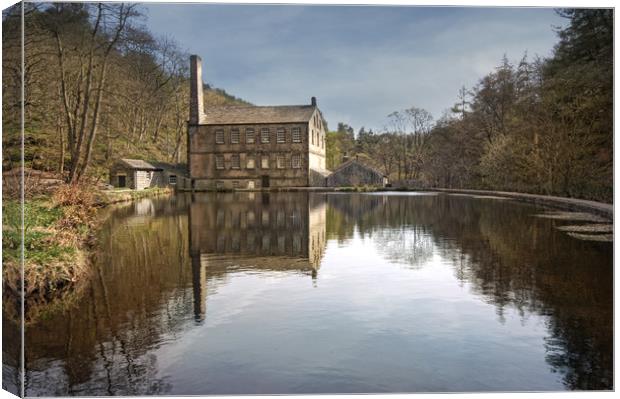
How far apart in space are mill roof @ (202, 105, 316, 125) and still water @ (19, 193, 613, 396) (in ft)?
154

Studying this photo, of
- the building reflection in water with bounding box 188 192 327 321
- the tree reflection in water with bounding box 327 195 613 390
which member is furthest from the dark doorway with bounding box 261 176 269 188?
the tree reflection in water with bounding box 327 195 613 390

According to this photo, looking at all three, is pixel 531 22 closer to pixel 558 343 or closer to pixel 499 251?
pixel 558 343

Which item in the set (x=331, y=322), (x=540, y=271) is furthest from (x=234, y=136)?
(x=331, y=322)

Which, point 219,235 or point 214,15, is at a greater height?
point 214,15

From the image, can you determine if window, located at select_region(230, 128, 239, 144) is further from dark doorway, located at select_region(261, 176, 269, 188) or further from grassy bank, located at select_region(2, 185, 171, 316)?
grassy bank, located at select_region(2, 185, 171, 316)

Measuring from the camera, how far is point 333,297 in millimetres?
8430

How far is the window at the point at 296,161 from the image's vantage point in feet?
195

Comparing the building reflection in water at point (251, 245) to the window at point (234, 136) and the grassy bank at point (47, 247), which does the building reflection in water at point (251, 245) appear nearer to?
the grassy bank at point (47, 247)

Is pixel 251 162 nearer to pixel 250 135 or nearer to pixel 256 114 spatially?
pixel 250 135

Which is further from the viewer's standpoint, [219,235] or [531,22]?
[219,235]

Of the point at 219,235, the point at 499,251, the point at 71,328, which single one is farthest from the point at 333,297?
the point at 219,235

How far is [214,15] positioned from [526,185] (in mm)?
34788

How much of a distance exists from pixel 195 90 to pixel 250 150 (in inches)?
328

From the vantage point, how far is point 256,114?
60.8 meters
